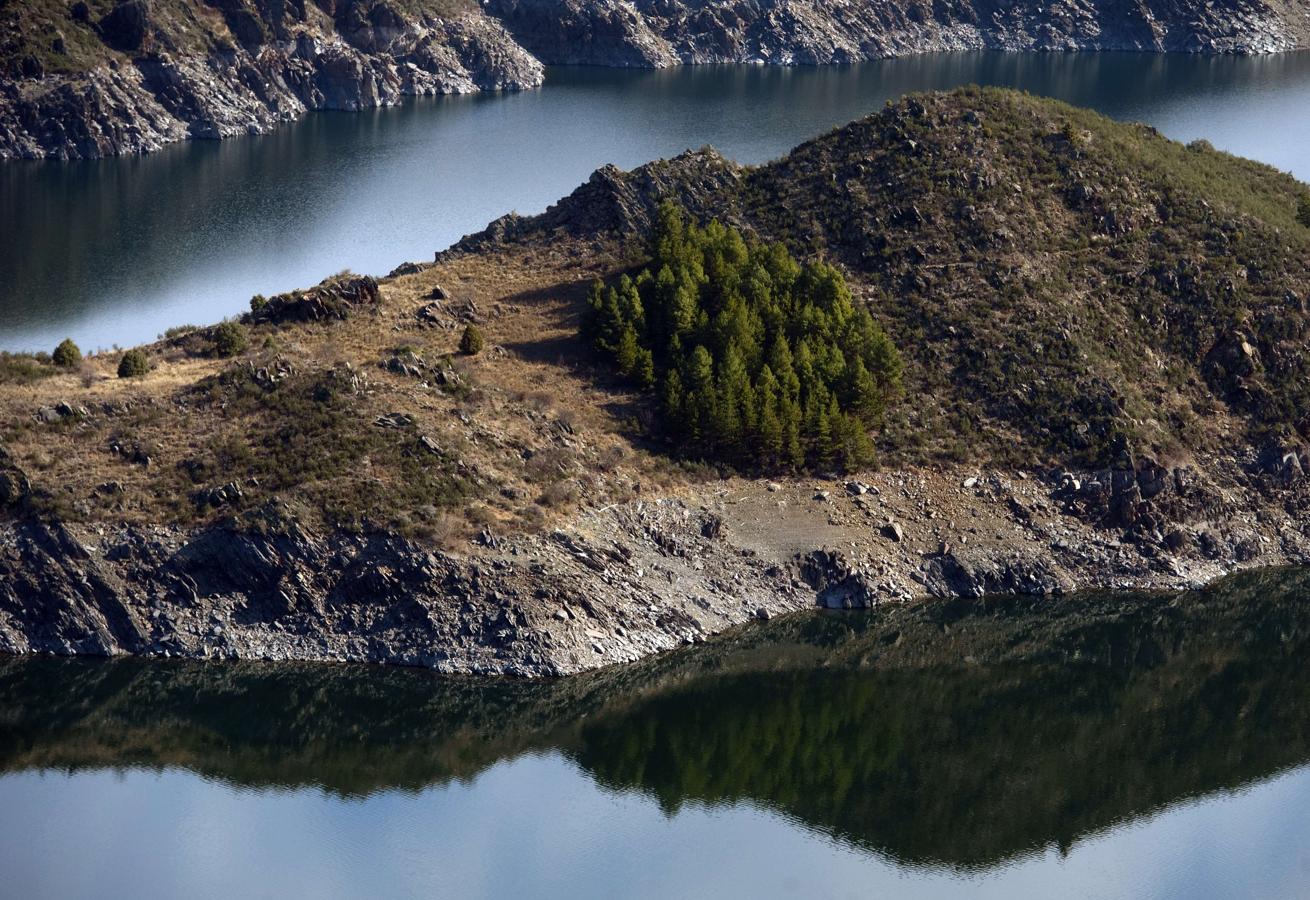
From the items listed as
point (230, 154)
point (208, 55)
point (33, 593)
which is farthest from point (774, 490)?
point (208, 55)

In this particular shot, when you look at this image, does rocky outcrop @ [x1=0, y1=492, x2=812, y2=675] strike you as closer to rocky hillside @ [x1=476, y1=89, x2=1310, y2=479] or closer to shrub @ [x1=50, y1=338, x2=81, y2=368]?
shrub @ [x1=50, y1=338, x2=81, y2=368]

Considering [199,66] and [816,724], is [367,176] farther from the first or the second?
[816,724]

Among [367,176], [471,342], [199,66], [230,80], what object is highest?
[199,66]

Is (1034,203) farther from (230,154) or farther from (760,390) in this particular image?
(230,154)

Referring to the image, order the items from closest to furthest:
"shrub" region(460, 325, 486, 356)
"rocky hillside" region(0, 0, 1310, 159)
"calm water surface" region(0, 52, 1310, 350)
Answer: "shrub" region(460, 325, 486, 356) < "calm water surface" region(0, 52, 1310, 350) < "rocky hillside" region(0, 0, 1310, 159)

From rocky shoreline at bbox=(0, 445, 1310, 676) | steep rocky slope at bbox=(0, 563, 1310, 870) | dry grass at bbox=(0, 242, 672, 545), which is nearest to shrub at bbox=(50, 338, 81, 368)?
dry grass at bbox=(0, 242, 672, 545)

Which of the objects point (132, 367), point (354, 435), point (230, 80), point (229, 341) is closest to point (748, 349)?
point (354, 435)

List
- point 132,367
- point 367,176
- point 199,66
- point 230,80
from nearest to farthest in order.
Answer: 1. point 132,367
2. point 367,176
3. point 199,66
4. point 230,80
